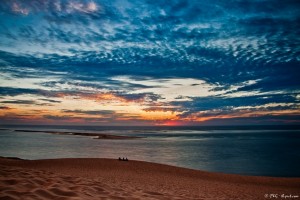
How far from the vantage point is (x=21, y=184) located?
207 inches

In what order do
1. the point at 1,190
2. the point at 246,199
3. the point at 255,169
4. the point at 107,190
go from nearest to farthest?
the point at 1,190 → the point at 107,190 → the point at 246,199 → the point at 255,169

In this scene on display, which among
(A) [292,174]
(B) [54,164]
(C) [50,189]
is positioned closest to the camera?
(C) [50,189]

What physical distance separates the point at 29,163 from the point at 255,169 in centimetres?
2434

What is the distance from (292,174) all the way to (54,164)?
24.7 m

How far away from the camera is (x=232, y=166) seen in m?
26.1

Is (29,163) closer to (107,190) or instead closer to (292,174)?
(107,190)

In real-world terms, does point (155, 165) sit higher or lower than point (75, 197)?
lower

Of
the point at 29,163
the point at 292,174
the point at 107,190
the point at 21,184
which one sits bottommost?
the point at 292,174

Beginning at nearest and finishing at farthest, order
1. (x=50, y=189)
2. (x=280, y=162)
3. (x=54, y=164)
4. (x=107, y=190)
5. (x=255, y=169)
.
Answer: (x=50, y=189), (x=107, y=190), (x=54, y=164), (x=255, y=169), (x=280, y=162)

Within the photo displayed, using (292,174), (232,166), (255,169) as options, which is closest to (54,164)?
(232,166)

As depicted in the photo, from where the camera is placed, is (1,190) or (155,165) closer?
(1,190)

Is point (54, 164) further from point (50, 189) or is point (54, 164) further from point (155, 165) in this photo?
point (50, 189)

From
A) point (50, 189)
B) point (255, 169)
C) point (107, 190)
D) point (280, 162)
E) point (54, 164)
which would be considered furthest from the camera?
point (280, 162)

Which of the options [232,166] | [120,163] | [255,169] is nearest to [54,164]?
[120,163]
